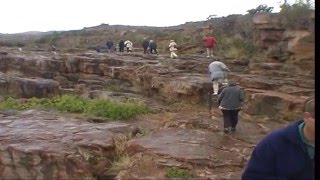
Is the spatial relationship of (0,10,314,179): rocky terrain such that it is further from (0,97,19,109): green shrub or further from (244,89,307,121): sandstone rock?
(0,97,19,109): green shrub

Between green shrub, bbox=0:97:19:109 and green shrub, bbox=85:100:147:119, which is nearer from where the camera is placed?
green shrub, bbox=85:100:147:119

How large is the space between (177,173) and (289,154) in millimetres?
3239

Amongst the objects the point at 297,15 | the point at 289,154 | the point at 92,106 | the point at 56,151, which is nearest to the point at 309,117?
the point at 289,154

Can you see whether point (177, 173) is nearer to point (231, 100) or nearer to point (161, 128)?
point (231, 100)

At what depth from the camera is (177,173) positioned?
603 cm

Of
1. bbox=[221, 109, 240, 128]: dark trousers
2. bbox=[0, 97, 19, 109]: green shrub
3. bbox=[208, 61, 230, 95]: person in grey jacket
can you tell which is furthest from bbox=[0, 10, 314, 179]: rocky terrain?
bbox=[0, 97, 19, 109]: green shrub

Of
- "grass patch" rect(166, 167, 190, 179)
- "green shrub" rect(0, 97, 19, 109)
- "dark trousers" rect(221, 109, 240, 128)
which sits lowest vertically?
"grass patch" rect(166, 167, 190, 179)

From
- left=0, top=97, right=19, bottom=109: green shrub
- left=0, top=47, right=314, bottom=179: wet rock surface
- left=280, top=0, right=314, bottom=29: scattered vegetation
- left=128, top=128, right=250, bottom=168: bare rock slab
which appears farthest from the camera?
left=280, top=0, right=314, bottom=29: scattered vegetation

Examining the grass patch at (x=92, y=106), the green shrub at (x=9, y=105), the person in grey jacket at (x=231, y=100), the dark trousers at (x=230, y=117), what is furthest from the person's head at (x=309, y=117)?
the green shrub at (x=9, y=105)

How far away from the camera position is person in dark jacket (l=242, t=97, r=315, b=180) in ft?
9.36

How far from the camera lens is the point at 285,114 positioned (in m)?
9.70

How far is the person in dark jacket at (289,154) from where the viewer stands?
2852mm

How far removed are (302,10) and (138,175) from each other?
9.61 m

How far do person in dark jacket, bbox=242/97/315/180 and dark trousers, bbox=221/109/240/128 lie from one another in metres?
4.81
